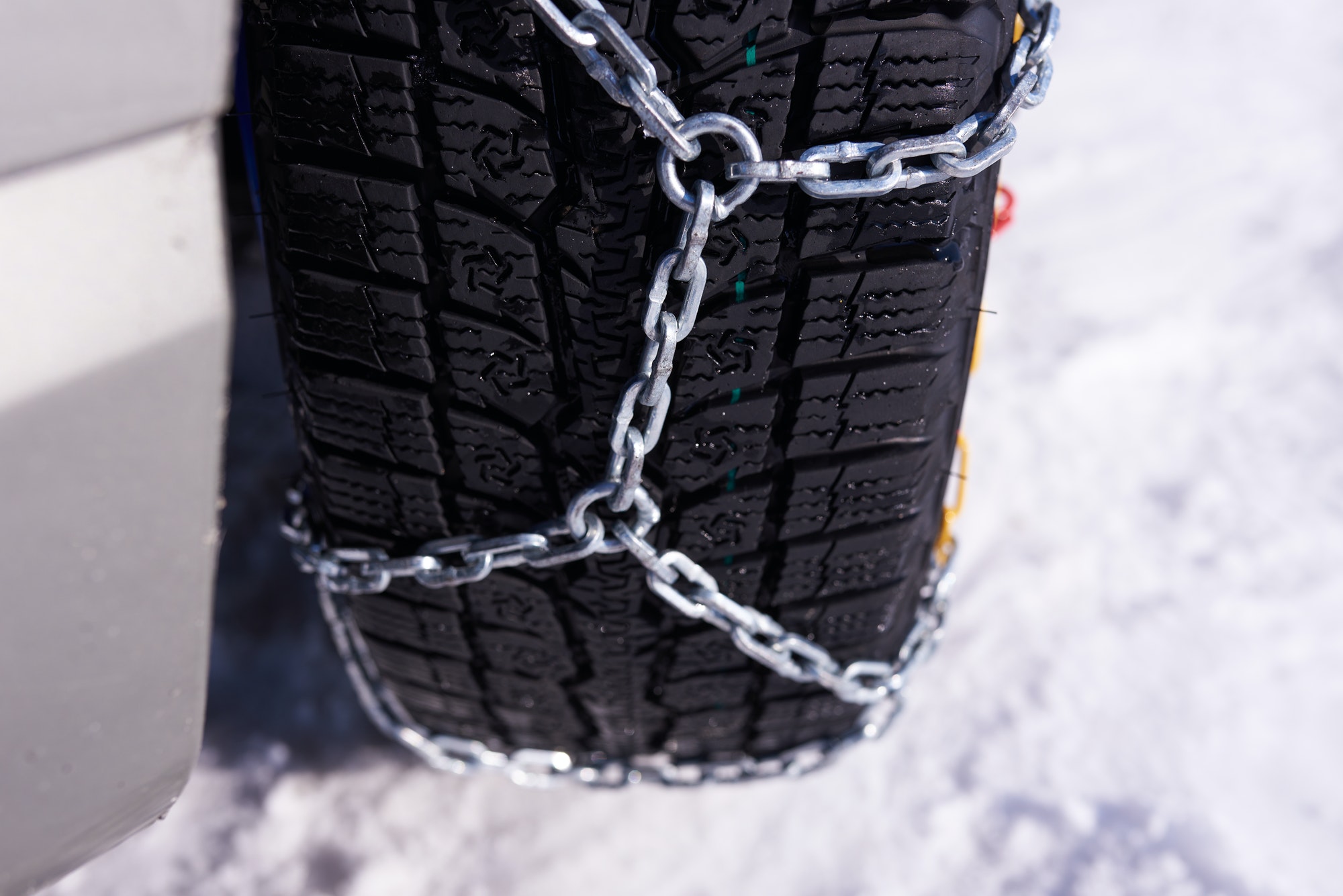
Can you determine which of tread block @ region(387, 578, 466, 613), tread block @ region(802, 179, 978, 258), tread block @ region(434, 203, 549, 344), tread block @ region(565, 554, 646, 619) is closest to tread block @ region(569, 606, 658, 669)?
tread block @ region(565, 554, 646, 619)

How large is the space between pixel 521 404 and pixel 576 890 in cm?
67

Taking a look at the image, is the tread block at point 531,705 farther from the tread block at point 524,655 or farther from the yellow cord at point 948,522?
the yellow cord at point 948,522

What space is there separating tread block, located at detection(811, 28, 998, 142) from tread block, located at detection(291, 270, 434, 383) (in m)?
0.35

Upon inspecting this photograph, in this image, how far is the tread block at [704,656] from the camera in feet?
3.43

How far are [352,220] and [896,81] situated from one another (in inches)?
16.4

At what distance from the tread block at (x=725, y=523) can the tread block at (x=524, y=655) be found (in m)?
0.22

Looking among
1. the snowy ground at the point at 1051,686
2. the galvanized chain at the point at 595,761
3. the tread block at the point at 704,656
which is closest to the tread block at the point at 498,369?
the tread block at the point at 704,656

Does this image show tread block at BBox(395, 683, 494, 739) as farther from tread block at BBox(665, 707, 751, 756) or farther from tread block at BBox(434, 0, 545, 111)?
tread block at BBox(434, 0, 545, 111)

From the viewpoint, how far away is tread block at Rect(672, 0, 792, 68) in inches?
26.0

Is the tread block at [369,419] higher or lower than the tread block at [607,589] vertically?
higher

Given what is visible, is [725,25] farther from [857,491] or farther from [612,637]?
[612,637]

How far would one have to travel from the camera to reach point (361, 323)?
0.82 metres

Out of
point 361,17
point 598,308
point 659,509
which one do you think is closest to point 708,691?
point 659,509

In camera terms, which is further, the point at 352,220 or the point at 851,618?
the point at 851,618
